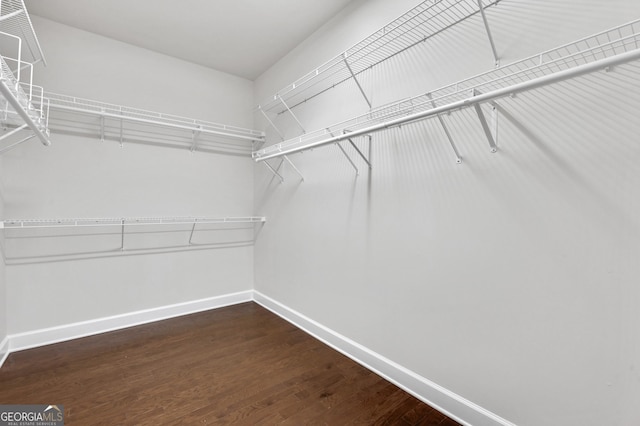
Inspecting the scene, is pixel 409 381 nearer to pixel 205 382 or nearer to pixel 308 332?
pixel 308 332

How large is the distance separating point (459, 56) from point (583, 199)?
849 millimetres

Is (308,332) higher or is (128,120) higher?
(128,120)

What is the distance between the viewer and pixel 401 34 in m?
1.55

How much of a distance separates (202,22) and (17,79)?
4.48 ft

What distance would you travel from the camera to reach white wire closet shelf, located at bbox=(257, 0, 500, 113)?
135cm

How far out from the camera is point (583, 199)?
107 cm

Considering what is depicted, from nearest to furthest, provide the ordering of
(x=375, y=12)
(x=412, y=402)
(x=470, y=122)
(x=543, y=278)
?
(x=543, y=278)
(x=470, y=122)
(x=412, y=402)
(x=375, y=12)

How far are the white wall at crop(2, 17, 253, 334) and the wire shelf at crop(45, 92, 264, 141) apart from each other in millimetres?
67

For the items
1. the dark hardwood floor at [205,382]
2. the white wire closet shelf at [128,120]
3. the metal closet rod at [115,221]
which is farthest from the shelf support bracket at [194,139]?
the dark hardwood floor at [205,382]

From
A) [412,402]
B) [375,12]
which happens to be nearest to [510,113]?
[375,12]

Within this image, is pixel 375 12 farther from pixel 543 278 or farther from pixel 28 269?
pixel 28 269

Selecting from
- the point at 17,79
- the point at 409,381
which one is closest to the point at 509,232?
the point at 409,381

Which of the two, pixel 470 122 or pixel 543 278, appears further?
pixel 470 122

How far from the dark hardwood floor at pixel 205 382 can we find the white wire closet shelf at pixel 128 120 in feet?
5.60
